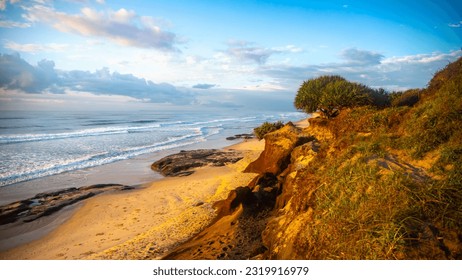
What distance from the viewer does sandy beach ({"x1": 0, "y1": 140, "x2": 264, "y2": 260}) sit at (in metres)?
7.62

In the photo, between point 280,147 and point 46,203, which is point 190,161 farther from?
point 280,147

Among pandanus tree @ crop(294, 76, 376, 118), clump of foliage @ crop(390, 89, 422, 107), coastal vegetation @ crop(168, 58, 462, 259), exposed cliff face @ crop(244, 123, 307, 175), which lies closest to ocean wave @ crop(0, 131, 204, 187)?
exposed cliff face @ crop(244, 123, 307, 175)

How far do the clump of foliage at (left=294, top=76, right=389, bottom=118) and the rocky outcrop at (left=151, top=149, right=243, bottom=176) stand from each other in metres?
8.25

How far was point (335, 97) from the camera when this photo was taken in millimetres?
10914

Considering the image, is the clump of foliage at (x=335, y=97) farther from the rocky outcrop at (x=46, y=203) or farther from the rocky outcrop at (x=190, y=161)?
the rocky outcrop at (x=46, y=203)

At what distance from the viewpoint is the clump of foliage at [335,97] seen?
10867 mm

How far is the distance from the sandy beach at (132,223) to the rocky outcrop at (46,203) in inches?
26.4

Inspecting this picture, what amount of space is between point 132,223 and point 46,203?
5456 millimetres

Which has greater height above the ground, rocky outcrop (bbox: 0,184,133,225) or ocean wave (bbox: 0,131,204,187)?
ocean wave (bbox: 0,131,204,187)

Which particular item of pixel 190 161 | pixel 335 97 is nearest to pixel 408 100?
pixel 335 97

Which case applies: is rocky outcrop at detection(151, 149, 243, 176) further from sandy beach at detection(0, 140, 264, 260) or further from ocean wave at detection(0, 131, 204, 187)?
ocean wave at detection(0, 131, 204, 187)

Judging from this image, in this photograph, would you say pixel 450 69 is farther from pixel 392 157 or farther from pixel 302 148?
pixel 392 157

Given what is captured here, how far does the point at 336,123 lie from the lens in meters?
10.1
